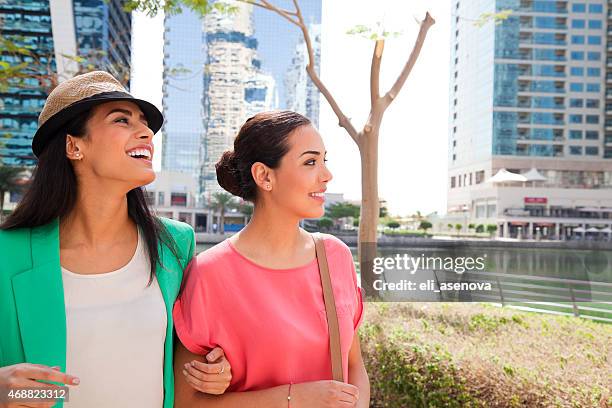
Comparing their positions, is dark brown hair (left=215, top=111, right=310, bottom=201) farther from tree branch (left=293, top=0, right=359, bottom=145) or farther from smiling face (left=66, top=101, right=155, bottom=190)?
tree branch (left=293, top=0, right=359, bottom=145)

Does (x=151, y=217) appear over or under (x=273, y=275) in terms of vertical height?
over

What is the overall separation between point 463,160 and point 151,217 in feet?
175

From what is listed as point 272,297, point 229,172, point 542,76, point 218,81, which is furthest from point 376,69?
point 218,81

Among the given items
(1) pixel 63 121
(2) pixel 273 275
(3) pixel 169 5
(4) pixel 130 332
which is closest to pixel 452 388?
(2) pixel 273 275

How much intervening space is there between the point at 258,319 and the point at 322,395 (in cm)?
25

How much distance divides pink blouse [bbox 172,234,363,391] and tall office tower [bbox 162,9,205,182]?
6649 cm

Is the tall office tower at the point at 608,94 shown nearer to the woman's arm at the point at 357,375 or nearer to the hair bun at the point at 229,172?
the woman's arm at the point at 357,375

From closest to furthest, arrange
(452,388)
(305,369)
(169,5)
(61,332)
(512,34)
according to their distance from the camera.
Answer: (61,332) → (305,369) → (452,388) → (169,5) → (512,34)

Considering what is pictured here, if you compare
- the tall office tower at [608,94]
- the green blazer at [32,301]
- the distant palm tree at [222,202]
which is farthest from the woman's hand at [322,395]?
the tall office tower at [608,94]

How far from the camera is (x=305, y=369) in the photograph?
1460mm

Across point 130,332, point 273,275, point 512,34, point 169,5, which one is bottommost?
point 130,332

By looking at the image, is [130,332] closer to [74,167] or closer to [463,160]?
[74,167]

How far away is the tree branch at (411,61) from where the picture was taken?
5691 mm

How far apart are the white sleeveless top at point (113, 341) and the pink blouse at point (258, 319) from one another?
0.29 feet
